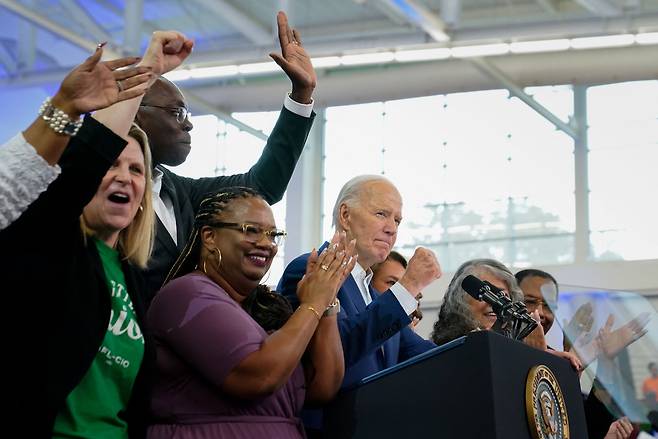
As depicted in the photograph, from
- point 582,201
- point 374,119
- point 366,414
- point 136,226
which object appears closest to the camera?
Answer: point 136,226

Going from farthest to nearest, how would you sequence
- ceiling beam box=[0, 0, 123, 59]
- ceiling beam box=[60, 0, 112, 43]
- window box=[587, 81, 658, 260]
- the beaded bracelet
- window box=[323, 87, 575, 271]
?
1. window box=[323, 87, 575, 271]
2. window box=[587, 81, 658, 260]
3. ceiling beam box=[60, 0, 112, 43]
4. ceiling beam box=[0, 0, 123, 59]
5. the beaded bracelet

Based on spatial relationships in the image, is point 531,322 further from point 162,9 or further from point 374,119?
point 374,119

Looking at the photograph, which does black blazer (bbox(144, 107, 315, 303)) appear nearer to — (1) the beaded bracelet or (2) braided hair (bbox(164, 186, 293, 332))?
(2) braided hair (bbox(164, 186, 293, 332))

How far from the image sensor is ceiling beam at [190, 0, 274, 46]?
12297mm

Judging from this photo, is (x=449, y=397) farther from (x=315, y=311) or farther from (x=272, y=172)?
(x=272, y=172)

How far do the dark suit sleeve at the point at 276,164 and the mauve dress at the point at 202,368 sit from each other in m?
0.93

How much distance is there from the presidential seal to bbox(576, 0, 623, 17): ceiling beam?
826 centimetres

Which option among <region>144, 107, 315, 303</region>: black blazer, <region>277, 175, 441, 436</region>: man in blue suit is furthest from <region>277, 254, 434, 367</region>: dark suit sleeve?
<region>144, 107, 315, 303</region>: black blazer

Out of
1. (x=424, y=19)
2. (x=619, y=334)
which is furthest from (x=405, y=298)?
(x=424, y=19)

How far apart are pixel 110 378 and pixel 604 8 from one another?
916cm

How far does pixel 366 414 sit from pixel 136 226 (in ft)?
2.34

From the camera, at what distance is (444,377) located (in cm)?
239

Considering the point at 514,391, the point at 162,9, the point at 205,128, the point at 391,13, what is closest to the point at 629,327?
the point at 514,391

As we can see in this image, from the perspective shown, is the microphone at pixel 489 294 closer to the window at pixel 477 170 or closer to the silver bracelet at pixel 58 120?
the silver bracelet at pixel 58 120
